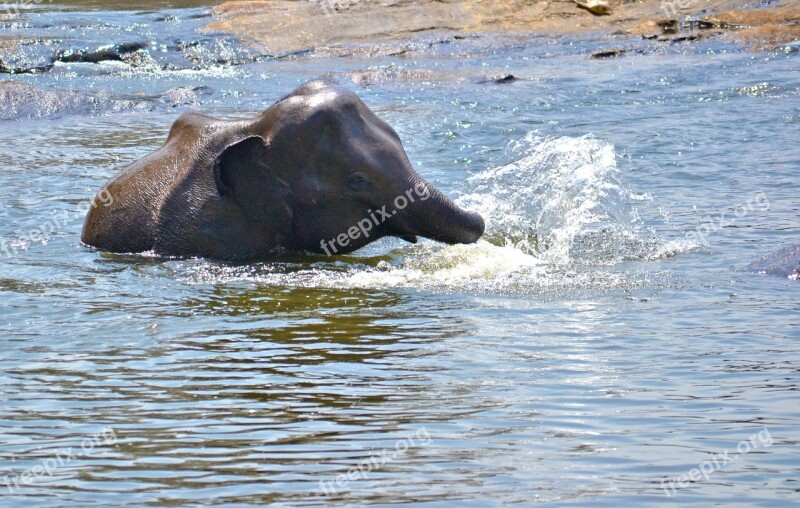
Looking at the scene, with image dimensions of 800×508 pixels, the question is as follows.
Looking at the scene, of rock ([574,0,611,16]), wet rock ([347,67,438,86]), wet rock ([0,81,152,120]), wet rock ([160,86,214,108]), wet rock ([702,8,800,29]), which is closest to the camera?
wet rock ([0,81,152,120])

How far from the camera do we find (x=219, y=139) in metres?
9.12

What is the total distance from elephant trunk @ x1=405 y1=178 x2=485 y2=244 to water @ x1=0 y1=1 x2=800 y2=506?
0.86 feet

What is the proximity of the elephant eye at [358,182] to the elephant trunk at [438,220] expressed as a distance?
1.03 feet

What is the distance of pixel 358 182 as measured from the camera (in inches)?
343

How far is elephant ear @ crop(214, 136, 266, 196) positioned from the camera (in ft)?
28.6

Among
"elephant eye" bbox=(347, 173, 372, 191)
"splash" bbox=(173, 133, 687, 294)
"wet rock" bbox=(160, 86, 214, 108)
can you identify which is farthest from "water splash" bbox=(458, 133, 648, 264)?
"wet rock" bbox=(160, 86, 214, 108)

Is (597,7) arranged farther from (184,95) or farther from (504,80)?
(184,95)

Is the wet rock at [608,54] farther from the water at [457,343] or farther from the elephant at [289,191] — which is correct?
the elephant at [289,191]

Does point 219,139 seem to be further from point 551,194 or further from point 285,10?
point 285,10

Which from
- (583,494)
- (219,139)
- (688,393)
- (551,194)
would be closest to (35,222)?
(219,139)

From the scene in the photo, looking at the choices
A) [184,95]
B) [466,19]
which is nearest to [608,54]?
[466,19]

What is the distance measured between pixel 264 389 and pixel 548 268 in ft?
10.9

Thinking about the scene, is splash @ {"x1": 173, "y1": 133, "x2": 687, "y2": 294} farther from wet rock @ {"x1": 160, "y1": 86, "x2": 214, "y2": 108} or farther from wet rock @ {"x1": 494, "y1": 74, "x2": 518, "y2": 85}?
wet rock @ {"x1": 160, "y1": 86, "x2": 214, "y2": 108}

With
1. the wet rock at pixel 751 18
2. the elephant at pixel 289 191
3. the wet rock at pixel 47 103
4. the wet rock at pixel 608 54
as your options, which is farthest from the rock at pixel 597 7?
the elephant at pixel 289 191
